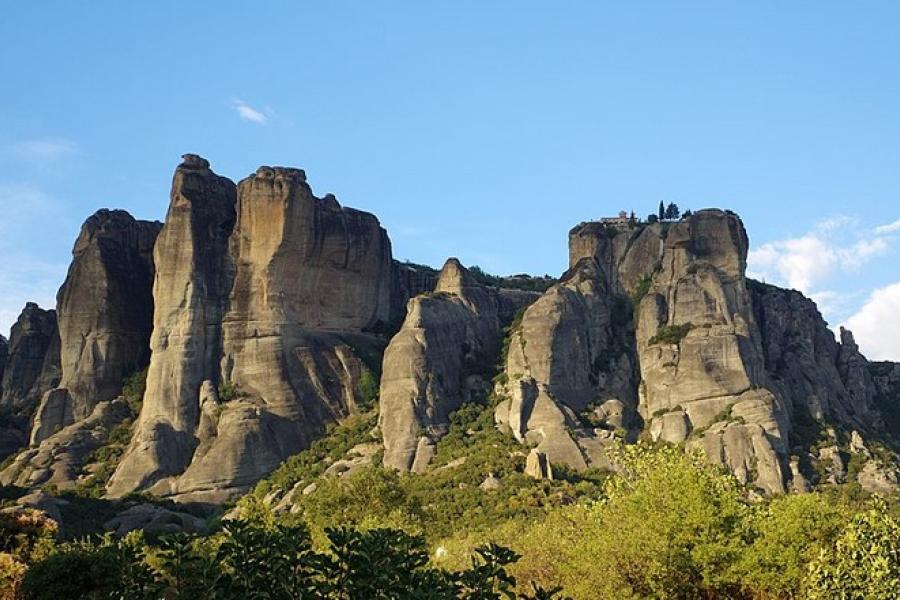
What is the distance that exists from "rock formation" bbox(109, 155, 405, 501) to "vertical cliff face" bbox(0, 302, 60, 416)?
18.2m

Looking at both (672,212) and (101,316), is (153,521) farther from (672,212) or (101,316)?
(672,212)

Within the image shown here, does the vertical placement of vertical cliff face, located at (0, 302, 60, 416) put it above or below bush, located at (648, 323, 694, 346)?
above

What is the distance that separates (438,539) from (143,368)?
47.6 meters

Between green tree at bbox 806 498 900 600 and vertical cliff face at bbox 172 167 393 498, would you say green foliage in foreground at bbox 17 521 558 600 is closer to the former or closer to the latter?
green tree at bbox 806 498 900 600

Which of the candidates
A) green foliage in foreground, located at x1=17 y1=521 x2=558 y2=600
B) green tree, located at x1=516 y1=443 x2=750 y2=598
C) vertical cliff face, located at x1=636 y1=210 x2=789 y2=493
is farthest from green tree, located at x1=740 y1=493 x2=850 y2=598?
vertical cliff face, located at x1=636 y1=210 x2=789 y2=493

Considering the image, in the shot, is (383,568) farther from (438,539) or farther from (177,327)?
(177,327)

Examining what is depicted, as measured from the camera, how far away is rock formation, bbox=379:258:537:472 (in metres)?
83.4

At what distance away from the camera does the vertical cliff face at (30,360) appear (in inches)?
4141

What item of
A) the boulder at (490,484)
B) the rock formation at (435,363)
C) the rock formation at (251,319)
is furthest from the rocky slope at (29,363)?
the boulder at (490,484)

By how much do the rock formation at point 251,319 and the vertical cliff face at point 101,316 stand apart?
703cm

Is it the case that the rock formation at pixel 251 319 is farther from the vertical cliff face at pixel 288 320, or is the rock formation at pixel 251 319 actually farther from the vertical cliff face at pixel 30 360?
the vertical cliff face at pixel 30 360

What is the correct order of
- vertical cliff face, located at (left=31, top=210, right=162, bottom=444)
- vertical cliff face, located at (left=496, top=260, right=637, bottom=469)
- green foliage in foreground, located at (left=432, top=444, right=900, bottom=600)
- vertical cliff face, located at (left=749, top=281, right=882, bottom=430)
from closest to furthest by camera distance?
green foliage in foreground, located at (left=432, top=444, right=900, bottom=600) → vertical cliff face, located at (left=496, top=260, right=637, bottom=469) → vertical cliff face, located at (left=749, top=281, right=882, bottom=430) → vertical cliff face, located at (left=31, top=210, right=162, bottom=444)

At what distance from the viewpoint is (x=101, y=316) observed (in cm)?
9931

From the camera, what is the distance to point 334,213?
98.4m
